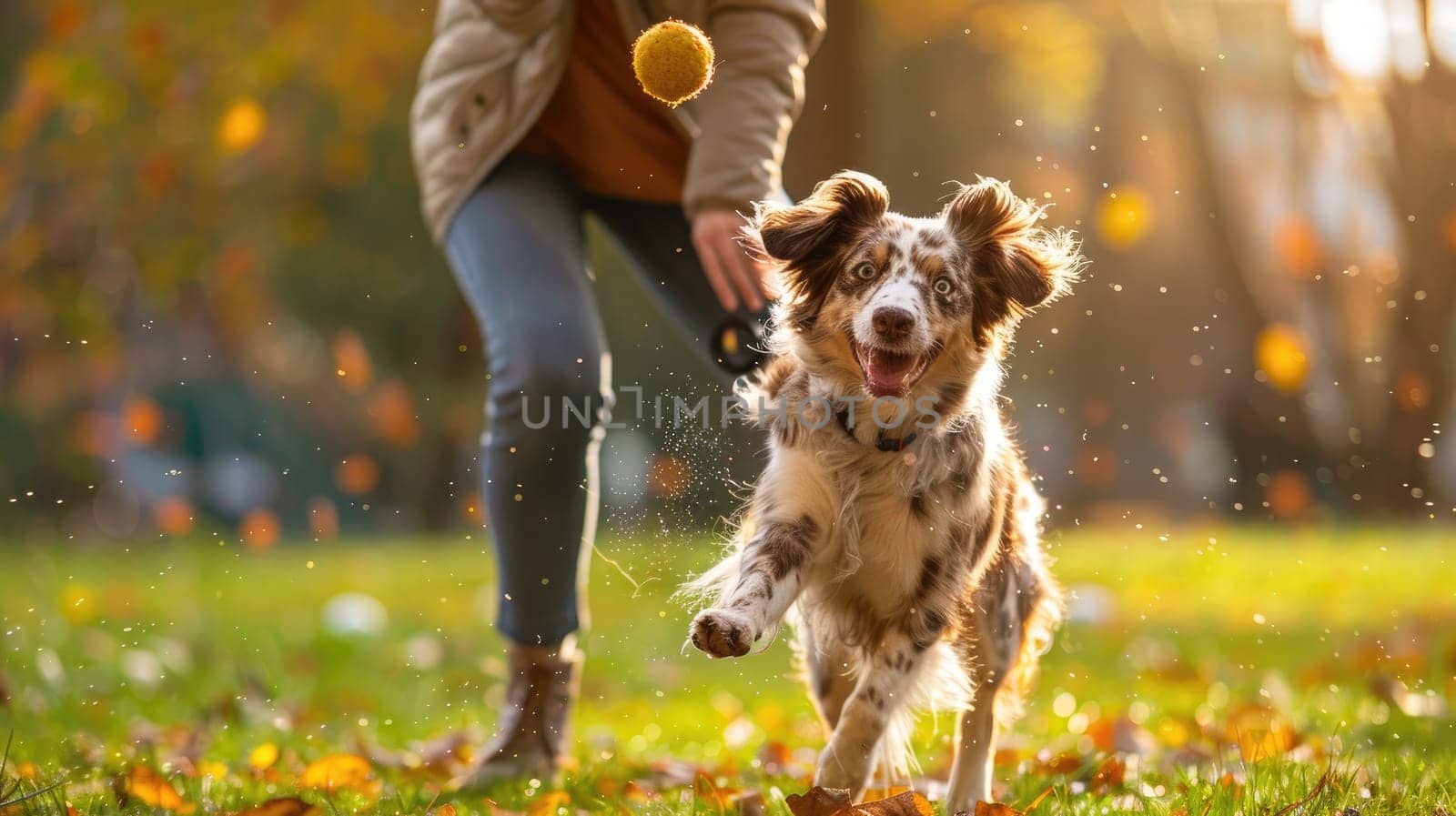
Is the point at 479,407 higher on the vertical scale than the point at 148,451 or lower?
higher

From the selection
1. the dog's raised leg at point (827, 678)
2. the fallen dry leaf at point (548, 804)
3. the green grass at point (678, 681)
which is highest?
the dog's raised leg at point (827, 678)

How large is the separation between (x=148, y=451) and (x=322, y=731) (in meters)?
15.1

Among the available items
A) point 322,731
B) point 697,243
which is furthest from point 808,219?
point 322,731

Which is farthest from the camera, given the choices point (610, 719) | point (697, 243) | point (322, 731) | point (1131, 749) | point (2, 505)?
point (2, 505)

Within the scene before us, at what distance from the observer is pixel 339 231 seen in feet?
52.7

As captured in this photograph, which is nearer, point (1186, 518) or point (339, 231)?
point (1186, 518)

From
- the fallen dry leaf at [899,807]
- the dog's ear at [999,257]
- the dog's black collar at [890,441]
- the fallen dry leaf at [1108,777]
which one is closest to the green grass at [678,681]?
the fallen dry leaf at [1108,777]

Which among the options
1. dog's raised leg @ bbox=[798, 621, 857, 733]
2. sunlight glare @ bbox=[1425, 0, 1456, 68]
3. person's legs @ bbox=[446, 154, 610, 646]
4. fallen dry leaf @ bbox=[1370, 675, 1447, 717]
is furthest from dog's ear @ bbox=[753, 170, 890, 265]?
sunlight glare @ bbox=[1425, 0, 1456, 68]

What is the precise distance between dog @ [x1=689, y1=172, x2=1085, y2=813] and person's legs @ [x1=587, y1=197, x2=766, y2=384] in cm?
54

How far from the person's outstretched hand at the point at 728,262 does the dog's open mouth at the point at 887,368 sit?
52cm

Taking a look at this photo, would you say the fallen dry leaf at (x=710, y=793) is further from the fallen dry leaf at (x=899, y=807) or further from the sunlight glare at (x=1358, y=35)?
the sunlight glare at (x=1358, y=35)

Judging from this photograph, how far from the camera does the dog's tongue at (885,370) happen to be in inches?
105

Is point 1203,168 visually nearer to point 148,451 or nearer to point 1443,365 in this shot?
point 1443,365

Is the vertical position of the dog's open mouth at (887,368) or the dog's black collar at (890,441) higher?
the dog's open mouth at (887,368)
